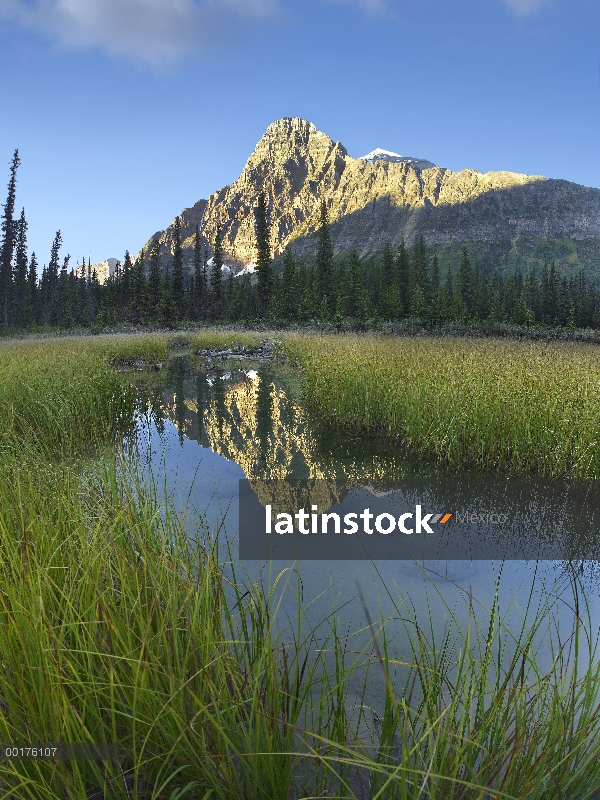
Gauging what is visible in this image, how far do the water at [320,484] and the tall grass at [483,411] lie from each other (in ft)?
1.40

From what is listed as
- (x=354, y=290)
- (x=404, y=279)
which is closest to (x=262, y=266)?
(x=354, y=290)

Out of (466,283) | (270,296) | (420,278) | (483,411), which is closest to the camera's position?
(483,411)

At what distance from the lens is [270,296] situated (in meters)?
66.8

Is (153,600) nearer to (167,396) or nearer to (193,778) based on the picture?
(193,778)

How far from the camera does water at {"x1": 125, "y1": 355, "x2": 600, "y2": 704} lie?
3.58 metres

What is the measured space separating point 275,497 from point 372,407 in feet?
13.3

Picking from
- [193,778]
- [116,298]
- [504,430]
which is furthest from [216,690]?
[116,298]

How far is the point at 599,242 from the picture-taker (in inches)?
7416

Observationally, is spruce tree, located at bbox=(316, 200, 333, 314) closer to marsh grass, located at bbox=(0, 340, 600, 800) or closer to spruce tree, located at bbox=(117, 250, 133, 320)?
spruce tree, located at bbox=(117, 250, 133, 320)

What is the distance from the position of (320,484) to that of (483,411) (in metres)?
2.78

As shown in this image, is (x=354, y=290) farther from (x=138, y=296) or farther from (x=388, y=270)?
(x=138, y=296)

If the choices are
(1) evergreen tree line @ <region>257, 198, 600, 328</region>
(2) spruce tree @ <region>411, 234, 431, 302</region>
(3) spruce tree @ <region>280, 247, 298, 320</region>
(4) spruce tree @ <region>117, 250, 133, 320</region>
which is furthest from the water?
(4) spruce tree @ <region>117, 250, 133, 320</region>

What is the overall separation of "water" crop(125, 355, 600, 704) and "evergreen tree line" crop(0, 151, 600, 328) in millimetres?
39497

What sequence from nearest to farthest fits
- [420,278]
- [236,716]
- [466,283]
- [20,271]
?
[236,716] → [20,271] → [466,283] → [420,278]
